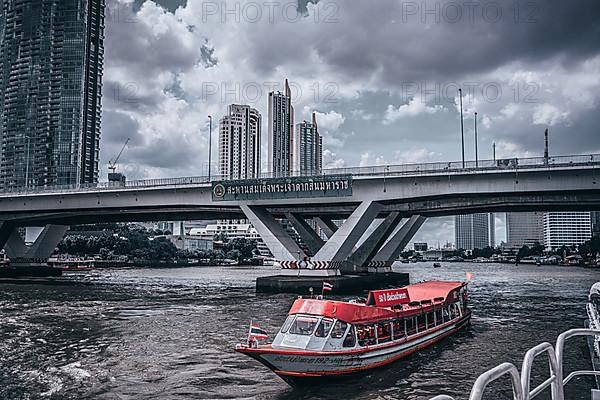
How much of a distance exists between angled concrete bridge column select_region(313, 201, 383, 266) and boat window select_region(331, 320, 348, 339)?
37.9m

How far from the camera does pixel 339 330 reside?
20.4 meters

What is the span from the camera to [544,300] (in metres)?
51.6

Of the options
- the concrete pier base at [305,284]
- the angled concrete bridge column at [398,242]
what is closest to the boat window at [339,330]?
the concrete pier base at [305,284]

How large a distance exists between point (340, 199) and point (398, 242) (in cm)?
2575

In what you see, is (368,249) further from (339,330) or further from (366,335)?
(339,330)

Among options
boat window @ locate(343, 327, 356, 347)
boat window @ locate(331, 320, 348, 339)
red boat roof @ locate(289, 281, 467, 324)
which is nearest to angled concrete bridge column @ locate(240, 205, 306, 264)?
red boat roof @ locate(289, 281, 467, 324)

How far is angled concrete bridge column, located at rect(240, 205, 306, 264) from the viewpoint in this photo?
61.7 meters

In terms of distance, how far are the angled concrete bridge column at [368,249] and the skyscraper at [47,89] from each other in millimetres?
129157

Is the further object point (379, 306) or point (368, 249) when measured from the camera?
point (368, 249)

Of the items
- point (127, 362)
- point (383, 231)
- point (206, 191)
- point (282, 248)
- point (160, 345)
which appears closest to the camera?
point (127, 362)

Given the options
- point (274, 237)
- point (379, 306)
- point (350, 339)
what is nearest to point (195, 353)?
point (350, 339)

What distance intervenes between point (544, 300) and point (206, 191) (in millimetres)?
39099

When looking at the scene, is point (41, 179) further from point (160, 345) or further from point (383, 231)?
point (160, 345)

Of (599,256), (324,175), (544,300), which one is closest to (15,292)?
(324,175)
